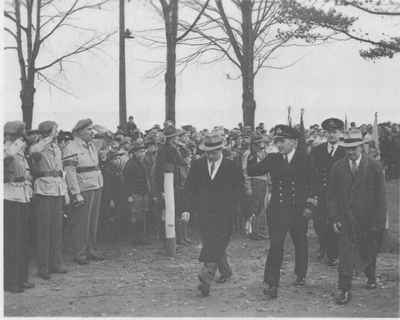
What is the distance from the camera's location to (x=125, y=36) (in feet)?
54.7

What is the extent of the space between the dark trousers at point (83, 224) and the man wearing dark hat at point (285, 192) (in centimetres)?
259

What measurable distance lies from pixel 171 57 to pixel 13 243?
8066 millimetres

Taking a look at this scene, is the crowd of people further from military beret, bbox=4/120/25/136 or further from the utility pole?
the utility pole

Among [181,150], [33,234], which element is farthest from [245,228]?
[33,234]

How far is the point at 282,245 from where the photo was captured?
24.2ft

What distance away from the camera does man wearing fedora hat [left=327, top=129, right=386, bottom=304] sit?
7.11 metres

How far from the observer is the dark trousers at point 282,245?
23.9 ft

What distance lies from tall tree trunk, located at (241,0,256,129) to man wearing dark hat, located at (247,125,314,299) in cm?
1267

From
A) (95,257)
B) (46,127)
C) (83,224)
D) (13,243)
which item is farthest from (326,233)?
(13,243)

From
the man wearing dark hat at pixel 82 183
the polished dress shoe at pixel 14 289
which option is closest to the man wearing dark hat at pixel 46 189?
the man wearing dark hat at pixel 82 183

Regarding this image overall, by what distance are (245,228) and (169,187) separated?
2.66m

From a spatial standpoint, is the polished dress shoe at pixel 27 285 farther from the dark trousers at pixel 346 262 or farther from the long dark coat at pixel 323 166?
the long dark coat at pixel 323 166

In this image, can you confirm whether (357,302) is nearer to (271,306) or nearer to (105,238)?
(271,306)

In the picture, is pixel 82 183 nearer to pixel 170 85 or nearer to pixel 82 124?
pixel 82 124
